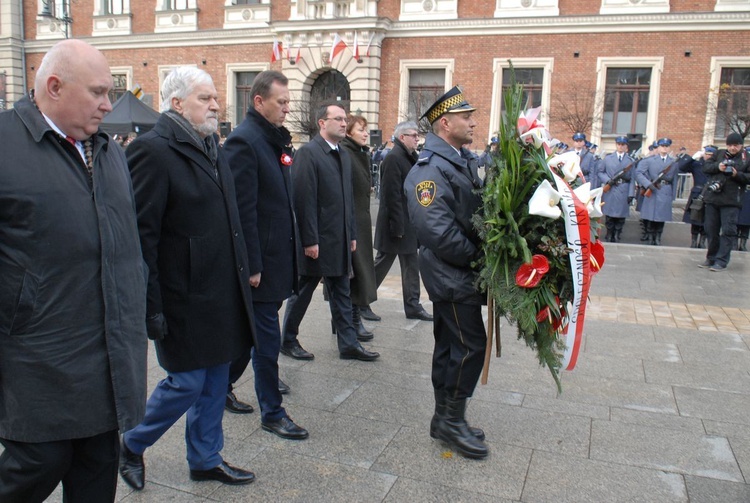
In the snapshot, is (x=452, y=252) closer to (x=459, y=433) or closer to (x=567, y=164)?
(x=567, y=164)

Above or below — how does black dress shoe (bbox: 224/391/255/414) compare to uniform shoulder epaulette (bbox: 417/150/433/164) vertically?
below

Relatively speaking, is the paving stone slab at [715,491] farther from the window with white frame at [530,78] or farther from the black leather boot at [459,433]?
the window with white frame at [530,78]

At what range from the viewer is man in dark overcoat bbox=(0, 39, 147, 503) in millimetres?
2068

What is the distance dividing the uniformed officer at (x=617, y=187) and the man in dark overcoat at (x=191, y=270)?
10.6 m

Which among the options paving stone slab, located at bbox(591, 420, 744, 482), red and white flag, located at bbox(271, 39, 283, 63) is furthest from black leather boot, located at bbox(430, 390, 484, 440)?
red and white flag, located at bbox(271, 39, 283, 63)

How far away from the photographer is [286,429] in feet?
12.1

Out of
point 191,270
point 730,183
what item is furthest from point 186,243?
point 730,183

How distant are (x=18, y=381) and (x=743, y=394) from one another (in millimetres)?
4654

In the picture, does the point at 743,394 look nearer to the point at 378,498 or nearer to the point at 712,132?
the point at 378,498

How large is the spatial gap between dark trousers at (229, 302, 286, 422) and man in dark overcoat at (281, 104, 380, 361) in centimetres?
105

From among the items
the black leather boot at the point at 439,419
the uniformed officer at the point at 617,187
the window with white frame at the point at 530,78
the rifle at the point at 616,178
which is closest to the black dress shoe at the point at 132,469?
the black leather boot at the point at 439,419

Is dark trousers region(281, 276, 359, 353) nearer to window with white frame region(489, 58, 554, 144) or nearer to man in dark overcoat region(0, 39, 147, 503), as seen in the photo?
man in dark overcoat region(0, 39, 147, 503)

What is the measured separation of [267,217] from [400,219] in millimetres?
2576

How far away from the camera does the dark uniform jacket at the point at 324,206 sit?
15.4 feet
